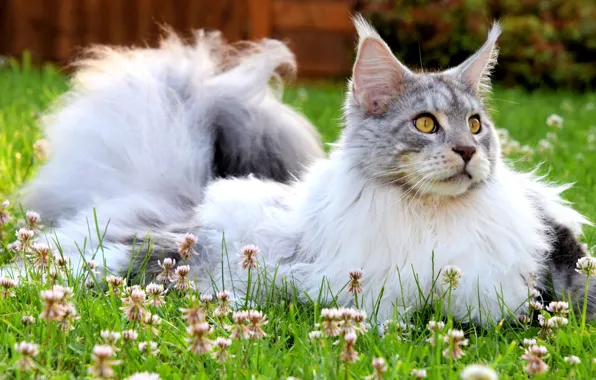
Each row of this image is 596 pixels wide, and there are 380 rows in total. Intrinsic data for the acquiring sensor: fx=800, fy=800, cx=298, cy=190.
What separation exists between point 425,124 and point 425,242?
1.46ft

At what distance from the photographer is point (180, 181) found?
161 inches

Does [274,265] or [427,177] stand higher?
[427,177]

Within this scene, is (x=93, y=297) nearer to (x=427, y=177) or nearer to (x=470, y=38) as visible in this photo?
(x=427, y=177)

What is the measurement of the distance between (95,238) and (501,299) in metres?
1.90

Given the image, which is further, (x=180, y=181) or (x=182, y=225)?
(x=180, y=181)

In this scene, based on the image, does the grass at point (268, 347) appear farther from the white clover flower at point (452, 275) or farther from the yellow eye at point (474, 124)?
the yellow eye at point (474, 124)

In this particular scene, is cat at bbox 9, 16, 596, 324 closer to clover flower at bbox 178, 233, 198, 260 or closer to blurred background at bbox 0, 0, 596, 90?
clover flower at bbox 178, 233, 198, 260

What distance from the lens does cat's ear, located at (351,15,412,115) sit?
10.1 ft

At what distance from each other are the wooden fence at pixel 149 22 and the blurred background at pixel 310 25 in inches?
0.6

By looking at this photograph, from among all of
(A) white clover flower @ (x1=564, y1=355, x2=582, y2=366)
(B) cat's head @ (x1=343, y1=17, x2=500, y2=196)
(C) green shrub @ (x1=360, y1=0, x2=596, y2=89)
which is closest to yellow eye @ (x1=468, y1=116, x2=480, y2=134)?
(B) cat's head @ (x1=343, y1=17, x2=500, y2=196)

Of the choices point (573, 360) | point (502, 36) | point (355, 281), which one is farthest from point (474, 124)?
point (502, 36)

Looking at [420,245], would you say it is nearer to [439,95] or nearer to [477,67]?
[439,95]

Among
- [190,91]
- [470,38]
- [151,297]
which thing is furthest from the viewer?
[470,38]

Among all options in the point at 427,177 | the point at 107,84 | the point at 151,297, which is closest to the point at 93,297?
the point at 151,297
